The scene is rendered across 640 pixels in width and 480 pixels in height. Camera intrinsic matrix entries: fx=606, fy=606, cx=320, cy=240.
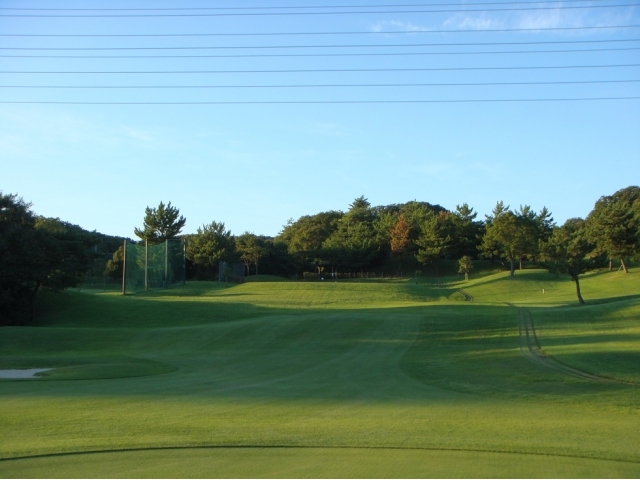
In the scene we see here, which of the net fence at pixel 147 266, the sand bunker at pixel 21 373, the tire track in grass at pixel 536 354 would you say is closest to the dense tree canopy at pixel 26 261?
the net fence at pixel 147 266

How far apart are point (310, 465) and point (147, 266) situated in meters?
56.2

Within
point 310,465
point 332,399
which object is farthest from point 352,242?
point 310,465

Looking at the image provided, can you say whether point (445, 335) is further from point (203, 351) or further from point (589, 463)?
point (589, 463)

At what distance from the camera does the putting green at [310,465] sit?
311 inches

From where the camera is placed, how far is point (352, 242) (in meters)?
98.9

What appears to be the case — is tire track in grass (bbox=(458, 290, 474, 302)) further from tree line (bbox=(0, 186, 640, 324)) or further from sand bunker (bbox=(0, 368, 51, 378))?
sand bunker (bbox=(0, 368, 51, 378))

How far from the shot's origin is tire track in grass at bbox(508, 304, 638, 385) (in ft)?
59.3

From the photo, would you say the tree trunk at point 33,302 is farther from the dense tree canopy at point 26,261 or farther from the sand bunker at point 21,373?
the sand bunker at point 21,373

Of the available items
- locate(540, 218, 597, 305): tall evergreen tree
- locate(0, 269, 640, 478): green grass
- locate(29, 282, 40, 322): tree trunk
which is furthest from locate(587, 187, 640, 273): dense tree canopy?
locate(29, 282, 40, 322): tree trunk

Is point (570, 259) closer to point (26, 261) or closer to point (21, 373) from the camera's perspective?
point (21, 373)

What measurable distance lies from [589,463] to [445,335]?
69.7ft

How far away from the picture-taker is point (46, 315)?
157ft

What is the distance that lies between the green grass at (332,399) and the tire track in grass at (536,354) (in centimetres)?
38

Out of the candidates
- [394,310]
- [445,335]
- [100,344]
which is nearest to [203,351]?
[100,344]
